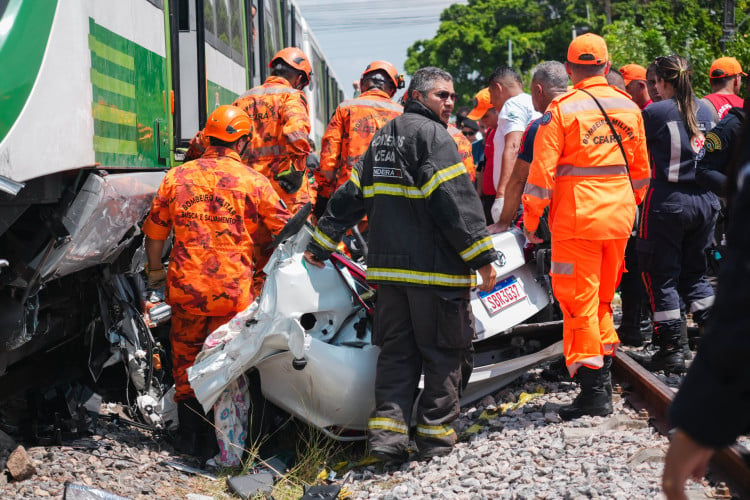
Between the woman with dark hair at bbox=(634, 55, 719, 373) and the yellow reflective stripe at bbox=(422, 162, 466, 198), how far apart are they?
6.78 ft

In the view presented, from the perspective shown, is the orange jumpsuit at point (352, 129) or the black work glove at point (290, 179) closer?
the black work glove at point (290, 179)

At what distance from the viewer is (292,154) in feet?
20.8

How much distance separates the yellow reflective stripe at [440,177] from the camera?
4496mm

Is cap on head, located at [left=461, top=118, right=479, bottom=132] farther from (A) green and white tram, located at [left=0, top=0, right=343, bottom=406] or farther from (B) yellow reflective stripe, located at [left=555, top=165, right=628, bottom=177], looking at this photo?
(B) yellow reflective stripe, located at [left=555, top=165, right=628, bottom=177]

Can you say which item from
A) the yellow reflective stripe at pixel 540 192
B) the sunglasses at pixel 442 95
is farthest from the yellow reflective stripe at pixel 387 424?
the sunglasses at pixel 442 95

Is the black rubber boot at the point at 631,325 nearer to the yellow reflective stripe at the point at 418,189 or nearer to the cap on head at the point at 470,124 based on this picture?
the yellow reflective stripe at the point at 418,189

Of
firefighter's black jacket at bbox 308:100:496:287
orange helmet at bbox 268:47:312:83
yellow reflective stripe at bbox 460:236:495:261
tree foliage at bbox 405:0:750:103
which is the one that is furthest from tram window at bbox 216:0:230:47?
tree foliage at bbox 405:0:750:103

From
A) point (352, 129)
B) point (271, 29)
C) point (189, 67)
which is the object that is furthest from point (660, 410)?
point (271, 29)

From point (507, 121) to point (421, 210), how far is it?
7.40 feet

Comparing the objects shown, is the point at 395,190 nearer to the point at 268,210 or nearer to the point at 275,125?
A: the point at 268,210

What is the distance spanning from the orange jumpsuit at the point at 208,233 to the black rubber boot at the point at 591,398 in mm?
1949

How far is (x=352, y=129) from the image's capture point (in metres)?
6.89

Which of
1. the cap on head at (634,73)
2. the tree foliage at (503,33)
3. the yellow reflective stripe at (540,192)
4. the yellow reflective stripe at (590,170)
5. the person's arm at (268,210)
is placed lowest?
the person's arm at (268,210)

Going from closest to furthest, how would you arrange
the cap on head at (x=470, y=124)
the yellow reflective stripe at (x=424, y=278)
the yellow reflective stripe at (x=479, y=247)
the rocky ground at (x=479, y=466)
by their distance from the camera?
the rocky ground at (x=479, y=466) < the yellow reflective stripe at (x=479, y=247) < the yellow reflective stripe at (x=424, y=278) < the cap on head at (x=470, y=124)
